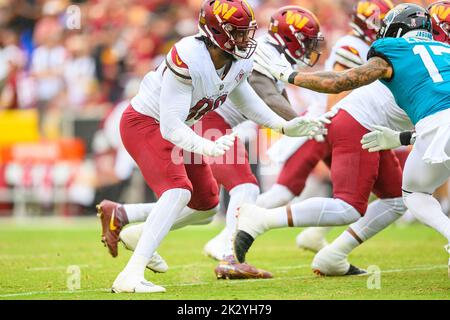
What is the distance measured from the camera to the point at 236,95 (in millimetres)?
6254

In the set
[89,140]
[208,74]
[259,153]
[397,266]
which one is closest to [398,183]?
[397,266]

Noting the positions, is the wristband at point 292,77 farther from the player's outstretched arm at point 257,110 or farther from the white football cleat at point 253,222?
the white football cleat at point 253,222

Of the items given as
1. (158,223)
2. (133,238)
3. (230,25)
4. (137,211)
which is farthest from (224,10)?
(133,238)

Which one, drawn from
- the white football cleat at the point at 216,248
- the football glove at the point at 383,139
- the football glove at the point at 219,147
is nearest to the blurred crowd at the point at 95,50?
the white football cleat at the point at 216,248

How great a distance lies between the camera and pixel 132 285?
5.53 metres

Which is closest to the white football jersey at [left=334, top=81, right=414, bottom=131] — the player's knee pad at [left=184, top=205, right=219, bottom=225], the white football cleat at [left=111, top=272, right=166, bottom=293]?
the player's knee pad at [left=184, top=205, right=219, bottom=225]

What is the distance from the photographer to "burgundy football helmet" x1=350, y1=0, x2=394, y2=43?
24.9ft

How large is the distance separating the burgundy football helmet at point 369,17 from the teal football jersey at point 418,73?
77.2 inches

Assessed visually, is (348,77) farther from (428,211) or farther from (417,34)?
(428,211)

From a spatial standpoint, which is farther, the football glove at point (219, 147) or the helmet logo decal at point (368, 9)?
the helmet logo decal at point (368, 9)

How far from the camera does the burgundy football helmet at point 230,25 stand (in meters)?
5.78

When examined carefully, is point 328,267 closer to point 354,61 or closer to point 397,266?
point 397,266

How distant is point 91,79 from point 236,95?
27.7 ft

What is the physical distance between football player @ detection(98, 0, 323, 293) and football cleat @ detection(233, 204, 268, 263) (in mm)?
348
